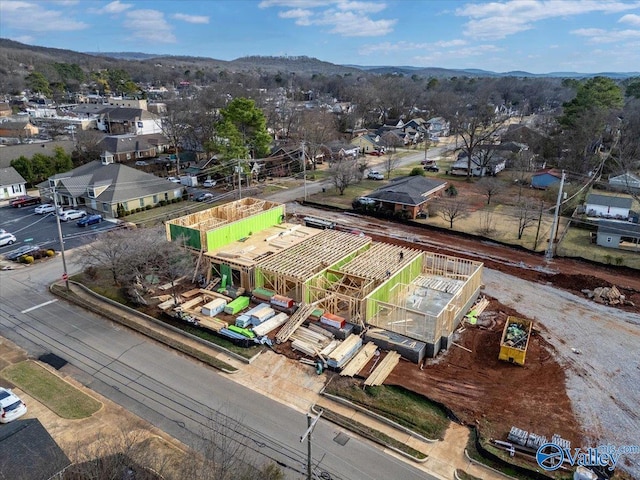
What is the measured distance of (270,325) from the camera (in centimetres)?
2241

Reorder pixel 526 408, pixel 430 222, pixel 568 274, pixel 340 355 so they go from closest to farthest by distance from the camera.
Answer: pixel 526 408 < pixel 340 355 < pixel 568 274 < pixel 430 222

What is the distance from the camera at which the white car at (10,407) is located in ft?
52.1

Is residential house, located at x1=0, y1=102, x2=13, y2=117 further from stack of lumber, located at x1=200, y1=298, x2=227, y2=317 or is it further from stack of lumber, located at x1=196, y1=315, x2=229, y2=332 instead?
stack of lumber, located at x1=196, y1=315, x2=229, y2=332

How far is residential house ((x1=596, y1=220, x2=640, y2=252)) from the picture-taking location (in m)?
33.2

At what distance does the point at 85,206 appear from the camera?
41656 mm

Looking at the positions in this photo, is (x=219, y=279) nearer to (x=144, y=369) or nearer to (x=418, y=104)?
(x=144, y=369)

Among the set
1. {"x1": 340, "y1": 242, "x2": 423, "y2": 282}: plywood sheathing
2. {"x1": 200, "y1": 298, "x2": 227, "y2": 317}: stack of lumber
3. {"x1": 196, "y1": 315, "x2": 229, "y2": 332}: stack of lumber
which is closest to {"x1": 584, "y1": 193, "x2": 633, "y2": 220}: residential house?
{"x1": 340, "y1": 242, "x2": 423, "y2": 282}: plywood sheathing

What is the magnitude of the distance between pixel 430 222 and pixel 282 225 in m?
14.2

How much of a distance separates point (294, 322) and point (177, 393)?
666 cm

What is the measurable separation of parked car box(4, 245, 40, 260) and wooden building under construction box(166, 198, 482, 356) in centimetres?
1095

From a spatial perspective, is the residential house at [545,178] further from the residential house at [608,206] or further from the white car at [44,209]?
the white car at [44,209]

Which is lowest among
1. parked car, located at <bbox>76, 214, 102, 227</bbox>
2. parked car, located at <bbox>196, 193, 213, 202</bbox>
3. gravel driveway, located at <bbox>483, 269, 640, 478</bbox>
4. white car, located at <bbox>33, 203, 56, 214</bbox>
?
gravel driveway, located at <bbox>483, 269, 640, 478</bbox>

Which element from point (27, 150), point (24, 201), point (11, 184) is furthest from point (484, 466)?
point (27, 150)

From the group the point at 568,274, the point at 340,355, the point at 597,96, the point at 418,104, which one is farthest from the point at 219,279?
the point at 418,104
